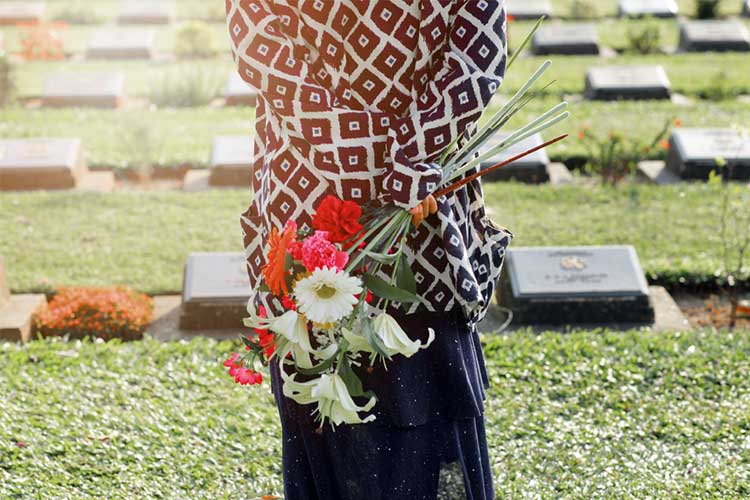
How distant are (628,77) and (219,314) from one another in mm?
6203

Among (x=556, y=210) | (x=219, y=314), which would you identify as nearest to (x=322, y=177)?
(x=219, y=314)

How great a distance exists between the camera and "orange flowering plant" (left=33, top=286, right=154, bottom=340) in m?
5.26

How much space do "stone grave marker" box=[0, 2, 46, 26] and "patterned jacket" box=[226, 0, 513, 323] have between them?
1144cm

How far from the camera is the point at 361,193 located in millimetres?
2816

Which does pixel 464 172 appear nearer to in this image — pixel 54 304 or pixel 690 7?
pixel 54 304

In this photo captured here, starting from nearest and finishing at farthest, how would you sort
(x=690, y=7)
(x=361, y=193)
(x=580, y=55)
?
1. (x=361, y=193)
2. (x=580, y=55)
3. (x=690, y=7)

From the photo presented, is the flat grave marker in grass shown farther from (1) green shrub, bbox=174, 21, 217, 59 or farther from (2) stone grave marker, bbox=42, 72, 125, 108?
(1) green shrub, bbox=174, 21, 217, 59

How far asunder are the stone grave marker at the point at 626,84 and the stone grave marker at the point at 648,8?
11.4ft

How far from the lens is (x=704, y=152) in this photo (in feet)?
25.4

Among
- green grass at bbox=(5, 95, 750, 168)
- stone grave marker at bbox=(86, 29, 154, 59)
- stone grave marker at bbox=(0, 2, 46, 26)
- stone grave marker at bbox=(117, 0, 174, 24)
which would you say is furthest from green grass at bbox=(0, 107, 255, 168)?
stone grave marker at bbox=(0, 2, 46, 26)

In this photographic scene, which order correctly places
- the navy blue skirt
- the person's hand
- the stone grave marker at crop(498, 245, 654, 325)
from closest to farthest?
1. the person's hand
2. the navy blue skirt
3. the stone grave marker at crop(498, 245, 654, 325)

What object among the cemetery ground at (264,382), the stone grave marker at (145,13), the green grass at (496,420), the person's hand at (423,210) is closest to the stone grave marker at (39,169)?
the cemetery ground at (264,382)

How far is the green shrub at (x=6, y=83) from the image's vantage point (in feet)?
31.1

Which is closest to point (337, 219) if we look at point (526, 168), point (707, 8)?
point (526, 168)
